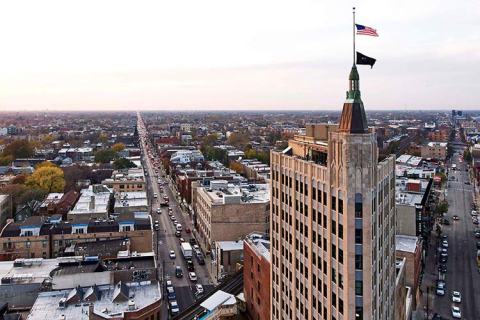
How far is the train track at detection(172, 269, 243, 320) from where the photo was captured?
68.1 metres

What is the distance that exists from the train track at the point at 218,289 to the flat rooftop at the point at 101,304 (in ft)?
16.0

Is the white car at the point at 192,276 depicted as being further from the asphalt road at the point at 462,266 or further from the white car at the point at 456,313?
the white car at the point at 456,313

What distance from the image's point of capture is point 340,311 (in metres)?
40.8

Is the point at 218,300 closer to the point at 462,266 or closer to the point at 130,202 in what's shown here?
the point at 130,202

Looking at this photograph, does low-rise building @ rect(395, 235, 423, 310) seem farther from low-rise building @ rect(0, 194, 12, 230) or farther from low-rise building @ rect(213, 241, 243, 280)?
low-rise building @ rect(0, 194, 12, 230)

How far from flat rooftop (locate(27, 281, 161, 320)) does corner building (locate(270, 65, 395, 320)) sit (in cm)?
2257

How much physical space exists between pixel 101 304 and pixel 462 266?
7925 cm

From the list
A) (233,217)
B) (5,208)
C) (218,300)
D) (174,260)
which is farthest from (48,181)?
(218,300)

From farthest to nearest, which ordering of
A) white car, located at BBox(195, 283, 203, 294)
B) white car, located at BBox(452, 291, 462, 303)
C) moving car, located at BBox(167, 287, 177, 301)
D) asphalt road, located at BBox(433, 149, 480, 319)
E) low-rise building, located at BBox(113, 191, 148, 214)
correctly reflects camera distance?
low-rise building, located at BBox(113, 191, 148, 214) < white car, located at BBox(195, 283, 203, 294) < white car, located at BBox(452, 291, 462, 303) < moving car, located at BBox(167, 287, 177, 301) < asphalt road, located at BBox(433, 149, 480, 319)

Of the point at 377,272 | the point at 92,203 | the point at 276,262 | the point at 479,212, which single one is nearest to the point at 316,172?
the point at 377,272

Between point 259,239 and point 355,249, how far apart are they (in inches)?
1420

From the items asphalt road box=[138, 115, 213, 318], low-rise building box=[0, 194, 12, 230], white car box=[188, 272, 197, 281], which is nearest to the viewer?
asphalt road box=[138, 115, 213, 318]

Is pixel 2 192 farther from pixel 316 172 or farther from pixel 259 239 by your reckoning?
pixel 316 172

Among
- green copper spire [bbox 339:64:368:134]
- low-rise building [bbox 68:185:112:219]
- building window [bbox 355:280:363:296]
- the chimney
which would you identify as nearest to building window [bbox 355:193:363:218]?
green copper spire [bbox 339:64:368:134]
